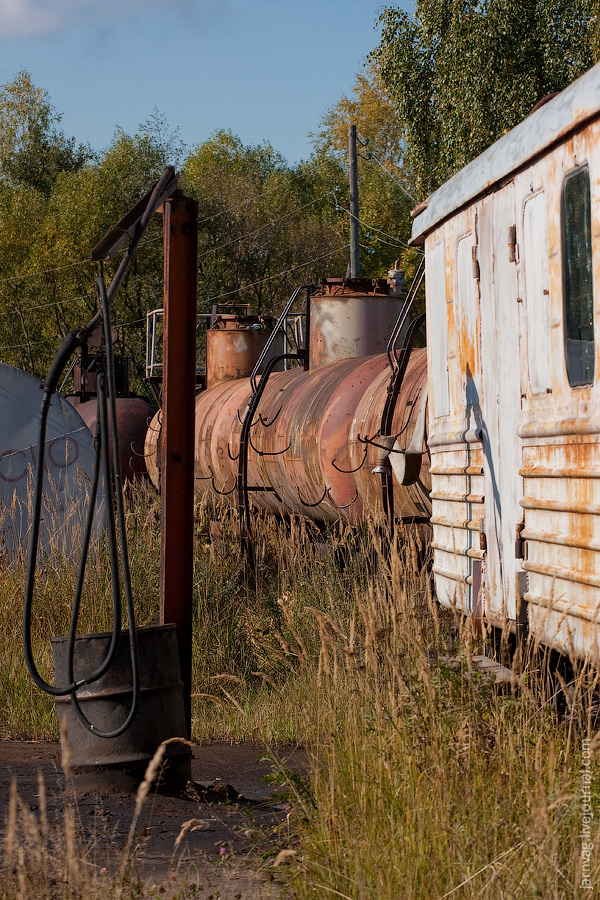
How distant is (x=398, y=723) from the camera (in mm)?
3783

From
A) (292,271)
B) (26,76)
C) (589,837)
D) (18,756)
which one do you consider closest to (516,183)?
(589,837)

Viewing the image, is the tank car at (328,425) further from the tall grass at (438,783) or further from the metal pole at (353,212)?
the metal pole at (353,212)

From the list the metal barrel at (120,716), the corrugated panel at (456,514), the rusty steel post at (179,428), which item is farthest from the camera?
the rusty steel post at (179,428)

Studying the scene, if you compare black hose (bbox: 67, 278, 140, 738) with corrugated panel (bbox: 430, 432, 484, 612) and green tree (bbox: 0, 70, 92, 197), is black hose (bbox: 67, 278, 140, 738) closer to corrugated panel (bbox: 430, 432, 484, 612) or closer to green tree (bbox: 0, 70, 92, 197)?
corrugated panel (bbox: 430, 432, 484, 612)

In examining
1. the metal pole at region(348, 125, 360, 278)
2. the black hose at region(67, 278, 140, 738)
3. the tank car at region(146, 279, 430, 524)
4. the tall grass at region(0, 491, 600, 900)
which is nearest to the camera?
the tall grass at region(0, 491, 600, 900)

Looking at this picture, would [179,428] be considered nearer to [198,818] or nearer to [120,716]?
[120,716]

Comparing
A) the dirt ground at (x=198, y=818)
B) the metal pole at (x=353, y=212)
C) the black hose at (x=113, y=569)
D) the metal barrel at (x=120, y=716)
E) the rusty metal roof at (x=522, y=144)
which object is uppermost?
the metal pole at (x=353, y=212)

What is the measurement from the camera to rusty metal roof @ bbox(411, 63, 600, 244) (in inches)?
153

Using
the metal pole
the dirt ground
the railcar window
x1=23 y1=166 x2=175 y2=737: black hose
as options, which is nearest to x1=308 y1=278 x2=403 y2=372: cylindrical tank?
the dirt ground

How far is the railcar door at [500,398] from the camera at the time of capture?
477 centimetres

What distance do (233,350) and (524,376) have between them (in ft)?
41.6

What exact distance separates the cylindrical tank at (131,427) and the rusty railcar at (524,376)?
12795mm

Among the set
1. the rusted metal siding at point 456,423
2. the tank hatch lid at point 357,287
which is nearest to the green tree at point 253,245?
the tank hatch lid at point 357,287

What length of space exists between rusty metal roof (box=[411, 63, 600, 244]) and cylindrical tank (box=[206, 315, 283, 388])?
10.7 m
